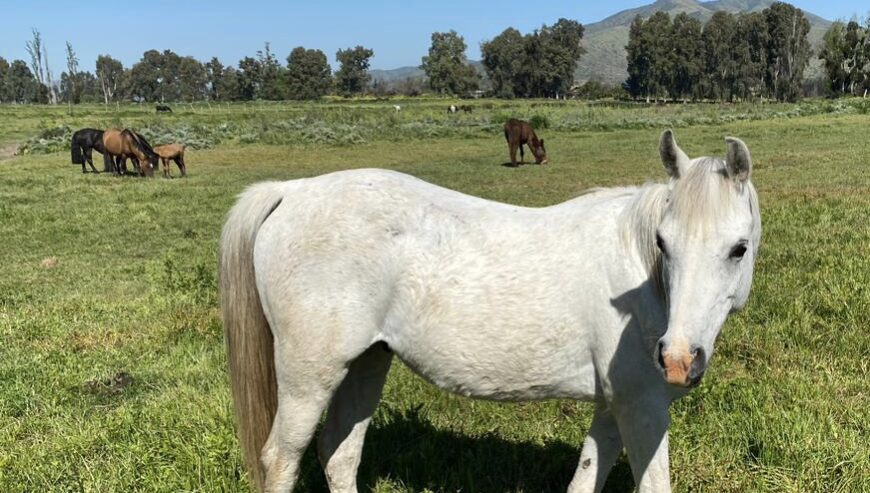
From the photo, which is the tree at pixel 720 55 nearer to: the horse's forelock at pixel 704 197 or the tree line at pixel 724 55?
the tree line at pixel 724 55

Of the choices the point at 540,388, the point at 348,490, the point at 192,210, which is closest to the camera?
the point at 540,388

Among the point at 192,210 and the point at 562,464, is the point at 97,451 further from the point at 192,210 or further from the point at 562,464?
the point at 192,210

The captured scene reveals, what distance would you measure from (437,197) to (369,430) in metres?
1.72

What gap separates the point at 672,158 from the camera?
203 centimetres

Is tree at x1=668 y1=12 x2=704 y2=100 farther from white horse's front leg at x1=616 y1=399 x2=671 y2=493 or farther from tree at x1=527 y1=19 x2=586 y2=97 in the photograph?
white horse's front leg at x1=616 y1=399 x2=671 y2=493

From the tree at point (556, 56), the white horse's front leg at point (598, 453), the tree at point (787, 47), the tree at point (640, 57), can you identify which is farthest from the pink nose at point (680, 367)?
the tree at point (556, 56)

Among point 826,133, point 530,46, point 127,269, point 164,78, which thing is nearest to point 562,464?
point 127,269

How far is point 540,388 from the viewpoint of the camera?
239 cm

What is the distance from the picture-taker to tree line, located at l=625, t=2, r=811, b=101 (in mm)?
76438

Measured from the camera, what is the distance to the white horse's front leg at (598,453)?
261 cm

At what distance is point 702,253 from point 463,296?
3.02 feet

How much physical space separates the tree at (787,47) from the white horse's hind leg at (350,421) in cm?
9024

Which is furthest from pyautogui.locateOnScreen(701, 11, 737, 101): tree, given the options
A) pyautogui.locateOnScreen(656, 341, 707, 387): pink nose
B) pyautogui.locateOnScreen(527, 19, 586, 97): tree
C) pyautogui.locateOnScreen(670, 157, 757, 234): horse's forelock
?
pyautogui.locateOnScreen(656, 341, 707, 387): pink nose

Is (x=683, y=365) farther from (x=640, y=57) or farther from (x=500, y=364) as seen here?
(x=640, y=57)
